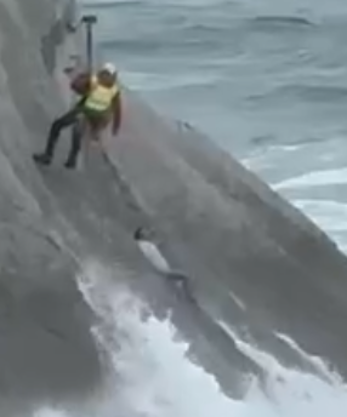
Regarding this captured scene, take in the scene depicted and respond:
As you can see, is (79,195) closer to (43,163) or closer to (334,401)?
(43,163)

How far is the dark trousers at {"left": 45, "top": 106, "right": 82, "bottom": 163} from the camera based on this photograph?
1064 inches

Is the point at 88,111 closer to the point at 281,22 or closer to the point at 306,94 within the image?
the point at 306,94

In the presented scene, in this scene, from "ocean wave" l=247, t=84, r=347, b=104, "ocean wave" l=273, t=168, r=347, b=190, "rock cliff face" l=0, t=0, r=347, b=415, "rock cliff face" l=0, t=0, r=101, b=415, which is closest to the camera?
"rock cliff face" l=0, t=0, r=101, b=415

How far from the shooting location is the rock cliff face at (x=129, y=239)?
2403cm

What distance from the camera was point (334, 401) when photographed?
86.2 feet

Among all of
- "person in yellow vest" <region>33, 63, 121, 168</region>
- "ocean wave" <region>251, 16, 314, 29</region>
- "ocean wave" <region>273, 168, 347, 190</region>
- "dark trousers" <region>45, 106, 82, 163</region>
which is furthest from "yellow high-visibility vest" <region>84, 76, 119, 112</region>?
"ocean wave" <region>251, 16, 314, 29</region>

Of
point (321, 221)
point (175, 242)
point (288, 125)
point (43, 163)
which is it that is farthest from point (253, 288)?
point (288, 125)

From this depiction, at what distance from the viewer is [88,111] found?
2691 cm

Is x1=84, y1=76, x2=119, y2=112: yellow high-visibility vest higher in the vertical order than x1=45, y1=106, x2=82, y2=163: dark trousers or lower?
higher

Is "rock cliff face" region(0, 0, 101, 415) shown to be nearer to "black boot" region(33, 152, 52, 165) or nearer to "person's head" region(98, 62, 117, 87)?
"black boot" region(33, 152, 52, 165)

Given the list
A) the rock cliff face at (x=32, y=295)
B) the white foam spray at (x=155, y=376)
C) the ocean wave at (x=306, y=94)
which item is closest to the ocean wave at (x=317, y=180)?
the ocean wave at (x=306, y=94)

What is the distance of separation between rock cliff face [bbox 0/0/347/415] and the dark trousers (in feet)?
0.66

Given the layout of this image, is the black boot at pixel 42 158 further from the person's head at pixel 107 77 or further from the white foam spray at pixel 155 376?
the white foam spray at pixel 155 376

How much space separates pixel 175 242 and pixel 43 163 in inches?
74.3
